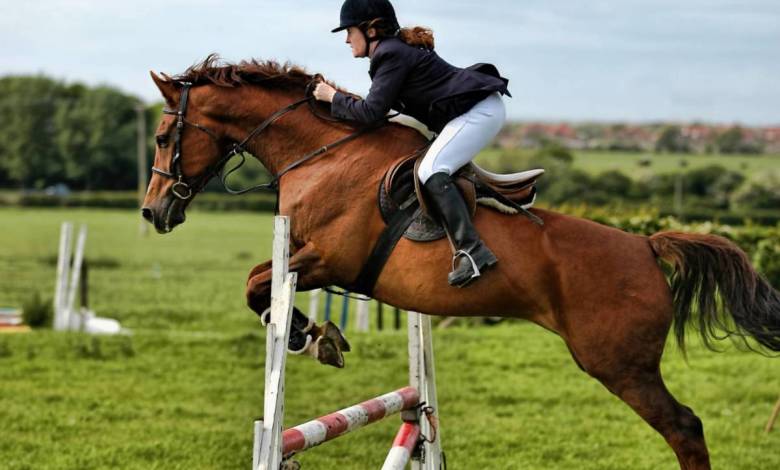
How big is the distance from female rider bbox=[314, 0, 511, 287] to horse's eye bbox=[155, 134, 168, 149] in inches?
31.2

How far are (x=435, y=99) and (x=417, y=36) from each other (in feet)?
0.99

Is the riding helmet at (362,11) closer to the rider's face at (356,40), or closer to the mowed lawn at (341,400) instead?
the rider's face at (356,40)

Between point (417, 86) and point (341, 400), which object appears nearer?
point (417, 86)

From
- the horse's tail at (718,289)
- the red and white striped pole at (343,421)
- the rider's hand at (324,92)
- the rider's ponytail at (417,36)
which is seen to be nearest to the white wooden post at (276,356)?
the red and white striped pole at (343,421)

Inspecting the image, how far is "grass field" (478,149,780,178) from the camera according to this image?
3150 centimetres

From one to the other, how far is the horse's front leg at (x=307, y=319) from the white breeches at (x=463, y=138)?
0.63 metres

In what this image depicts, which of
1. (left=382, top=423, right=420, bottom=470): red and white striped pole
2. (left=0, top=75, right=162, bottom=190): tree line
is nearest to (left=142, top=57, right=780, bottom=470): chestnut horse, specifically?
(left=382, top=423, right=420, bottom=470): red and white striped pole

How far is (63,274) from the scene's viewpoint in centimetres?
1350

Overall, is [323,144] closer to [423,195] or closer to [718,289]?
[423,195]

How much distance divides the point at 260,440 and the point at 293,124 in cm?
171

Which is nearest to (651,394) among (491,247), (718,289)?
(718,289)

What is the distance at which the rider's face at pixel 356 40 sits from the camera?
5047mm

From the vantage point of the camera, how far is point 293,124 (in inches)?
209

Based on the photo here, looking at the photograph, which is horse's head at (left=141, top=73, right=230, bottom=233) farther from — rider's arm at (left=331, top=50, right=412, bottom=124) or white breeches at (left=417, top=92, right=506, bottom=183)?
white breeches at (left=417, top=92, right=506, bottom=183)
